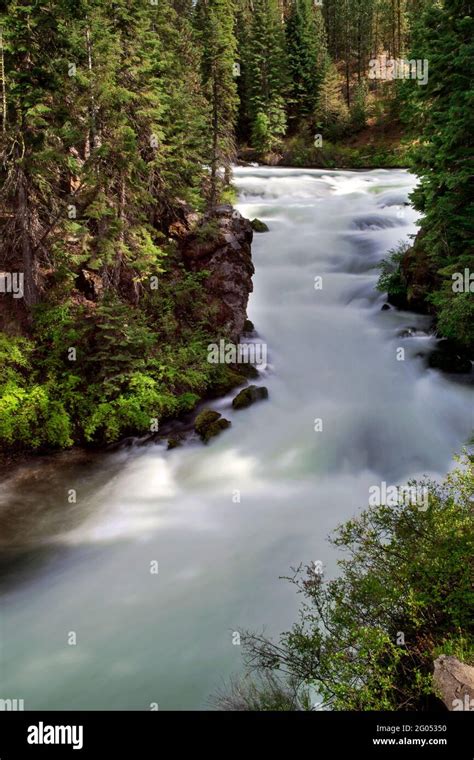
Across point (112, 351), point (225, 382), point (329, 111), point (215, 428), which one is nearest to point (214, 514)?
point (215, 428)

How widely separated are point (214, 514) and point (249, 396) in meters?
4.65

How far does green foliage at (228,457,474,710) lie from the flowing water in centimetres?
206

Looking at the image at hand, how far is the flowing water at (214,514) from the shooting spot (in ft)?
24.2

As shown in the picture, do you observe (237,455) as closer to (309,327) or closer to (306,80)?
(309,327)

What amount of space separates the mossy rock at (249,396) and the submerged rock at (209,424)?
0.84 meters

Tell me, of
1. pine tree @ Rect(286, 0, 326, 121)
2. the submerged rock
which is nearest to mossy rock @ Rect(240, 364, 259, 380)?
the submerged rock

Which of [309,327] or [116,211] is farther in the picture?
[309,327]

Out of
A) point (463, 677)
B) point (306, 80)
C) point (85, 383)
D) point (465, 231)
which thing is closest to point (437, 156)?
point (465, 231)

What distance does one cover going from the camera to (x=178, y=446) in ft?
43.0

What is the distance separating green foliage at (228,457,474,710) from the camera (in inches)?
193

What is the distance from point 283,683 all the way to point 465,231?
12.6 metres

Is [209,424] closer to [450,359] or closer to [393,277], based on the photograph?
[450,359]

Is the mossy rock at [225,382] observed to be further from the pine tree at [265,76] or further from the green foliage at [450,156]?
the pine tree at [265,76]

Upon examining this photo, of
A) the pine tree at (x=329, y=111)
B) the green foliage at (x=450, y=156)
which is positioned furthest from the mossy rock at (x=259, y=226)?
the pine tree at (x=329, y=111)
